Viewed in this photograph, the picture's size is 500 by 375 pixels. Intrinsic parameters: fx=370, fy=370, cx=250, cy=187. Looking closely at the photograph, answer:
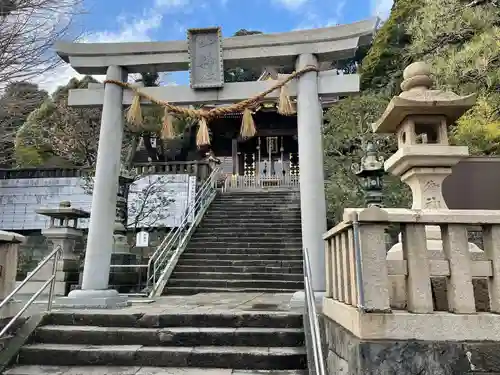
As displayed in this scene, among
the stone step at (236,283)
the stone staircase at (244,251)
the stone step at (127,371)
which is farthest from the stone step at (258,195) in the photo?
the stone step at (127,371)

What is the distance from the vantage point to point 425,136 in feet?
13.8

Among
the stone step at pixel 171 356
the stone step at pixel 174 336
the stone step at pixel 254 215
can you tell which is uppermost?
the stone step at pixel 254 215

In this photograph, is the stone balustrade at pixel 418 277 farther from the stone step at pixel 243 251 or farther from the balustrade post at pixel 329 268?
the stone step at pixel 243 251

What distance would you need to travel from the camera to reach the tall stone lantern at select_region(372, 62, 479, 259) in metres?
3.83

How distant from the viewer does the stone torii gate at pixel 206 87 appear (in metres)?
5.49

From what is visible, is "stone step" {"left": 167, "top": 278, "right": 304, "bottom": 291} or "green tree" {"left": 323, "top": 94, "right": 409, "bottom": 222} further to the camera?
"green tree" {"left": 323, "top": 94, "right": 409, "bottom": 222}

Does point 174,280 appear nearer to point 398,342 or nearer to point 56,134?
point 398,342

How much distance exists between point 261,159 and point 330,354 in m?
18.7

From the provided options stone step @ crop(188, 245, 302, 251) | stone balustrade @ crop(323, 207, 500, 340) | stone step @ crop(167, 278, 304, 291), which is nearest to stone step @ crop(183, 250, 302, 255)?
stone step @ crop(188, 245, 302, 251)

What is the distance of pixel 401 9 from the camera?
21.1m

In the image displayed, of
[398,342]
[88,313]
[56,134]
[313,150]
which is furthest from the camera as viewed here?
[56,134]

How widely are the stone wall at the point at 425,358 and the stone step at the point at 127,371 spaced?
133cm

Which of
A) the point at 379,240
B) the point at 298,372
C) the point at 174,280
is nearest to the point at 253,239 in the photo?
the point at 174,280

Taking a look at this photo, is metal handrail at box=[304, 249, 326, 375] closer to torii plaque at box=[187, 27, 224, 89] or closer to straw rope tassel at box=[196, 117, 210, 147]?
straw rope tassel at box=[196, 117, 210, 147]
